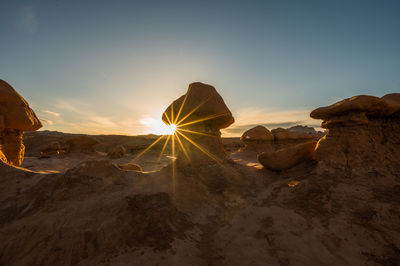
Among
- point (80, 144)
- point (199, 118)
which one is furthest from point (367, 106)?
point (80, 144)

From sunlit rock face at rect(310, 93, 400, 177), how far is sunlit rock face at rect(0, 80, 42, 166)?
9.89 m

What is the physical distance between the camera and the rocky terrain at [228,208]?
106 inches

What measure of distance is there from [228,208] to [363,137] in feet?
14.1

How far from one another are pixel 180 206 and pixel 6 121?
21.7 feet

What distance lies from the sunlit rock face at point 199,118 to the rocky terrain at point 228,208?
1.01 metres

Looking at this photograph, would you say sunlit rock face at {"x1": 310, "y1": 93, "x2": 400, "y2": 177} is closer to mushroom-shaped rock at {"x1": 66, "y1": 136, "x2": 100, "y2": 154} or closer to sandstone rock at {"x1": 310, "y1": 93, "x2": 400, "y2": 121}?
sandstone rock at {"x1": 310, "y1": 93, "x2": 400, "y2": 121}

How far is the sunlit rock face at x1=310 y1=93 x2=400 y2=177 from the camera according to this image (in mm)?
4391

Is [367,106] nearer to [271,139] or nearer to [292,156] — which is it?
[292,156]

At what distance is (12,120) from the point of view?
18.6ft

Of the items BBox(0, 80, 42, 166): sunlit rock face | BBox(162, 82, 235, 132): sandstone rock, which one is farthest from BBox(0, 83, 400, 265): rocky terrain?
BBox(0, 80, 42, 166): sunlit rock face

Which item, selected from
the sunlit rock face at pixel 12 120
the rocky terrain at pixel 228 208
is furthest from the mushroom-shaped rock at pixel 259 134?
the sunlit rock face at pixel 12 120

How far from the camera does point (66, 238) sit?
2773 millimetres

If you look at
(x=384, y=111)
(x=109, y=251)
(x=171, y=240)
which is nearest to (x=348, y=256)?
(x=171, y=240)

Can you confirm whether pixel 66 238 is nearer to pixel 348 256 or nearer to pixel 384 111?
pixel 348 256
